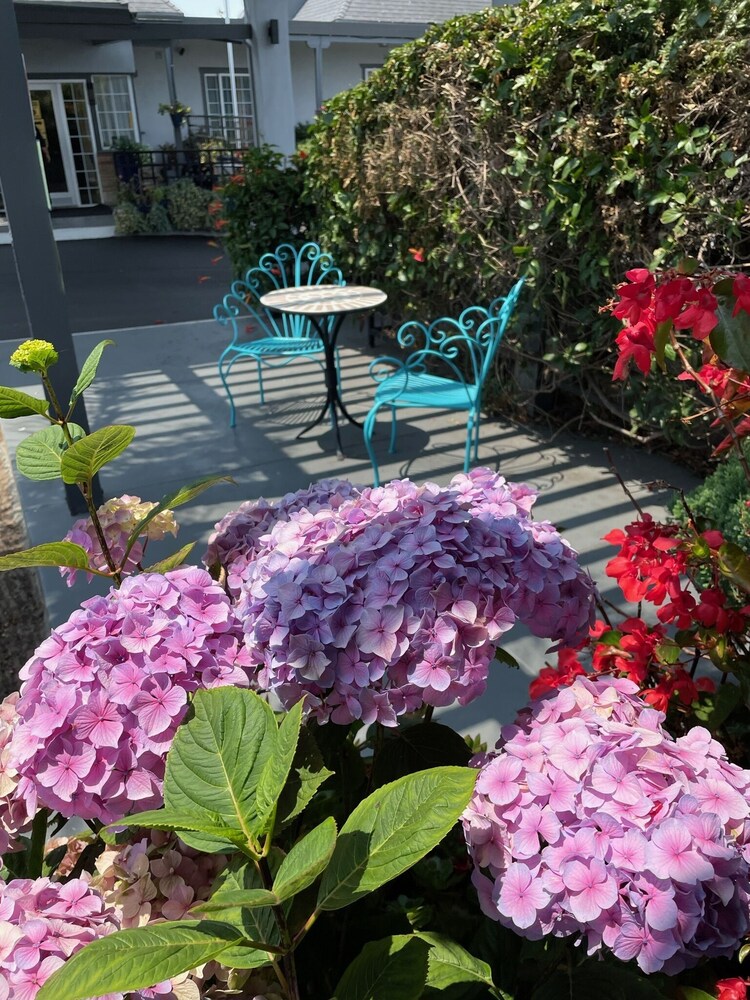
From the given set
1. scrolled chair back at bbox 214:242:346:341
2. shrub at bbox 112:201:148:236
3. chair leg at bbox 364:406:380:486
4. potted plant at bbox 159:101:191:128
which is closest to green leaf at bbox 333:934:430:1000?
chair leg at bbox 364:406:380:486

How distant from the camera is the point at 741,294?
99cm

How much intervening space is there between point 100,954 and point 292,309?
3.96m

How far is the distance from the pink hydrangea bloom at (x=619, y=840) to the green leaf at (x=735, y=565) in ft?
0.97

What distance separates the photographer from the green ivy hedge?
3035 millimetres

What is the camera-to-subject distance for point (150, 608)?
0.90 metres

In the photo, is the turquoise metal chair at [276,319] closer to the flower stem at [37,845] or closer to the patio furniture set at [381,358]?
the patio furniture set at [381,358]

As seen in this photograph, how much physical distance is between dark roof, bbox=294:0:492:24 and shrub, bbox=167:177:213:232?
12.1ft

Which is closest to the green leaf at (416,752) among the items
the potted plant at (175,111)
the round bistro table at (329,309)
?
the round bistro table at (329,309)

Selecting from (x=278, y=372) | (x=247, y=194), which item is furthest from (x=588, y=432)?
(x=247, y=194)

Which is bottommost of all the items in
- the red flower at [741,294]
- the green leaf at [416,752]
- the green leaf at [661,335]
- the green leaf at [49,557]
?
the green leaf at [416,752]

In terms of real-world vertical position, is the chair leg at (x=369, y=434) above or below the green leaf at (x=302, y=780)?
below

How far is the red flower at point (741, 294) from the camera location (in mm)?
986

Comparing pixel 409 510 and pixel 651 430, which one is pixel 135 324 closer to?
pixel 651 430

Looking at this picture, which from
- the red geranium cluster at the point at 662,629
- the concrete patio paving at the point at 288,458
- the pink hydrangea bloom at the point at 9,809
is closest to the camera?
the pink hydrangea bloom at the point at 9,809
